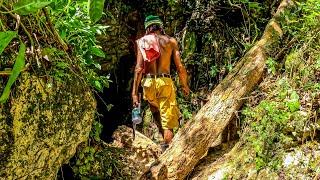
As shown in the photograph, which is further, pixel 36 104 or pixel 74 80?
pixel 74 80

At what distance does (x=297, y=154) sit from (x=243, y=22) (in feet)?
10.5

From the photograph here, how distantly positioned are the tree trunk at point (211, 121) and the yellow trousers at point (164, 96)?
59cm

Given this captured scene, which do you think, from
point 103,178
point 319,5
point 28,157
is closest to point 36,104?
point 28,157

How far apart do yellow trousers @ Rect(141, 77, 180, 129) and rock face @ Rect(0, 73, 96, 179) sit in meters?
1.31

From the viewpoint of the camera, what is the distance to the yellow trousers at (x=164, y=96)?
16.4ft

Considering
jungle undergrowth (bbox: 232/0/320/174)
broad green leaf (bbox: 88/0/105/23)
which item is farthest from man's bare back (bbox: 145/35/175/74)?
broad green leaf (bbox: 88/0/105/23)

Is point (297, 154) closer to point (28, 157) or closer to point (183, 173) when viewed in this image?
point (183, 173)

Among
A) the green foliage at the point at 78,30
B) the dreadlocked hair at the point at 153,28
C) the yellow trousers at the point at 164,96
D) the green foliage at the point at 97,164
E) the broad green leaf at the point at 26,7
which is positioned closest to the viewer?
the broad green leaf at the point at 26,7

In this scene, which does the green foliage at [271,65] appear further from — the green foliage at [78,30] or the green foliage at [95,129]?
the green foliage at [95,129]

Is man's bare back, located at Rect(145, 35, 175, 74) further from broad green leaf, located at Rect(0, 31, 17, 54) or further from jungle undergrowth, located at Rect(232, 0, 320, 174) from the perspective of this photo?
broad green leaf, located at Rect(0, 31, 17, 54)

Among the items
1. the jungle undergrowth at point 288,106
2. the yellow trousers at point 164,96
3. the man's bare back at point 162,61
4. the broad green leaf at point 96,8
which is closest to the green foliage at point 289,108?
the jungle undergrowth at point 288,106

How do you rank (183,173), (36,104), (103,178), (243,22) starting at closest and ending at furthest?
(36,104)
(183,173)
(103,178)
(243,22)

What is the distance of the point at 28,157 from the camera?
3285 mm

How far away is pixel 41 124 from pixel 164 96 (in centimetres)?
199
